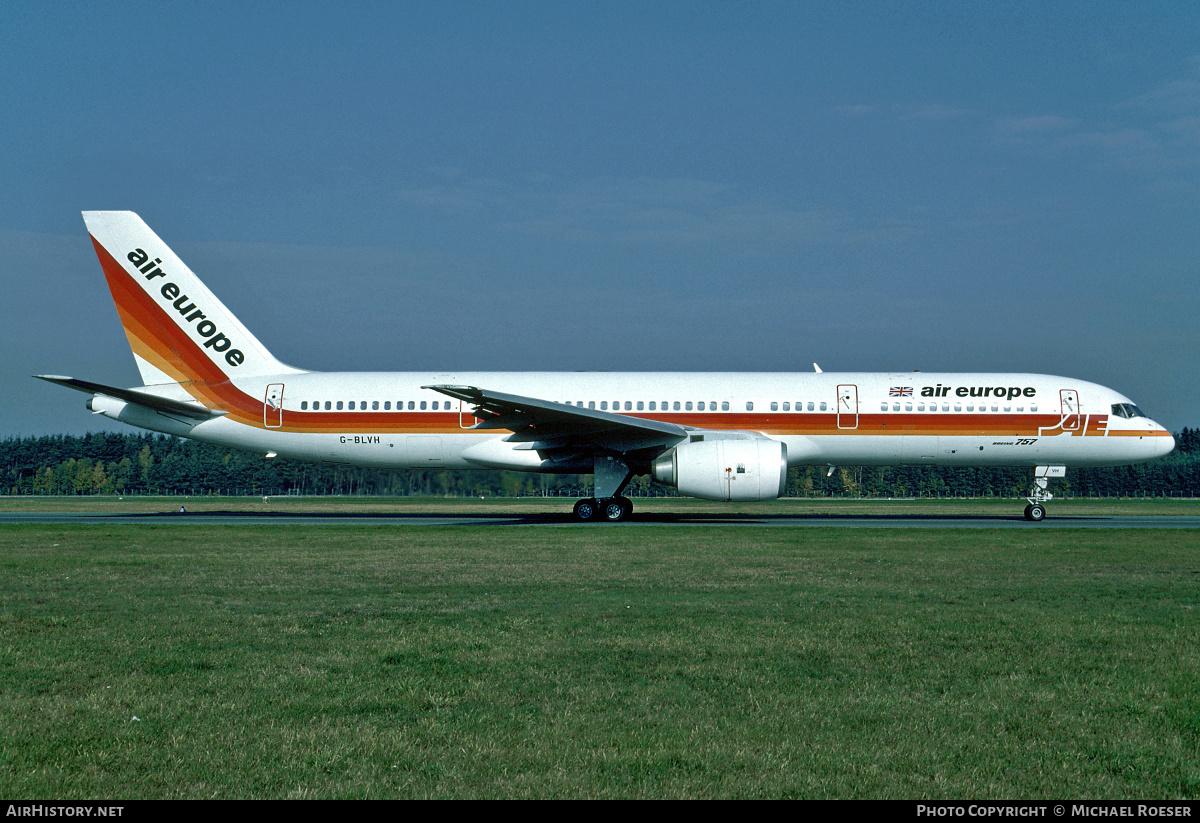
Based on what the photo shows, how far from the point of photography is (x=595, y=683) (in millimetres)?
6719

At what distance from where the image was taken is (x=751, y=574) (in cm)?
1348

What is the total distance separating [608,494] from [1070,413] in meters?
13.5

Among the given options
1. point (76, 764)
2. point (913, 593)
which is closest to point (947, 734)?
point (76, 764)

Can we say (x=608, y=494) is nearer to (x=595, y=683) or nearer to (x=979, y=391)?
(x=979, y=391)

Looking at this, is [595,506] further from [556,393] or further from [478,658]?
[478,658]

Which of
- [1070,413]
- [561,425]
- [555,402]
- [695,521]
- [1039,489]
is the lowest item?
[695,521]

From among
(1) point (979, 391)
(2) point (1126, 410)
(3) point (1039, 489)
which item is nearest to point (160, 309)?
(1) point (979, 391)

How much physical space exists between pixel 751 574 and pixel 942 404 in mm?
15778

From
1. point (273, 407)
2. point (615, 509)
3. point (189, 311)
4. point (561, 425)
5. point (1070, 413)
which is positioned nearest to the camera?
point (561, 425)

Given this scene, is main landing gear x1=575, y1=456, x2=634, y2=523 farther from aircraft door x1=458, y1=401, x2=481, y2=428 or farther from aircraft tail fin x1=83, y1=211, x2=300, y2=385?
aircraft tail fin x1=83, y1=211, x2=300, y2=385

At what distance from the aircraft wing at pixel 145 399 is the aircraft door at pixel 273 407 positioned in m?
1.37

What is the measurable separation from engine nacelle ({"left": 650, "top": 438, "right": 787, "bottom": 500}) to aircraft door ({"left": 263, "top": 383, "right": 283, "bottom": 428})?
453 inches

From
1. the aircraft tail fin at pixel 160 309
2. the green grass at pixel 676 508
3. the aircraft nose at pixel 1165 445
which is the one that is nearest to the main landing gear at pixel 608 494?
the green grass at pixel 676 508

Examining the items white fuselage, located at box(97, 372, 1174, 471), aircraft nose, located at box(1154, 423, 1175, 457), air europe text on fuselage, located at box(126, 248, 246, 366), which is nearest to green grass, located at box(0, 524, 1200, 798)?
white fuselage, located at box(97, 372, 1174, 471)
